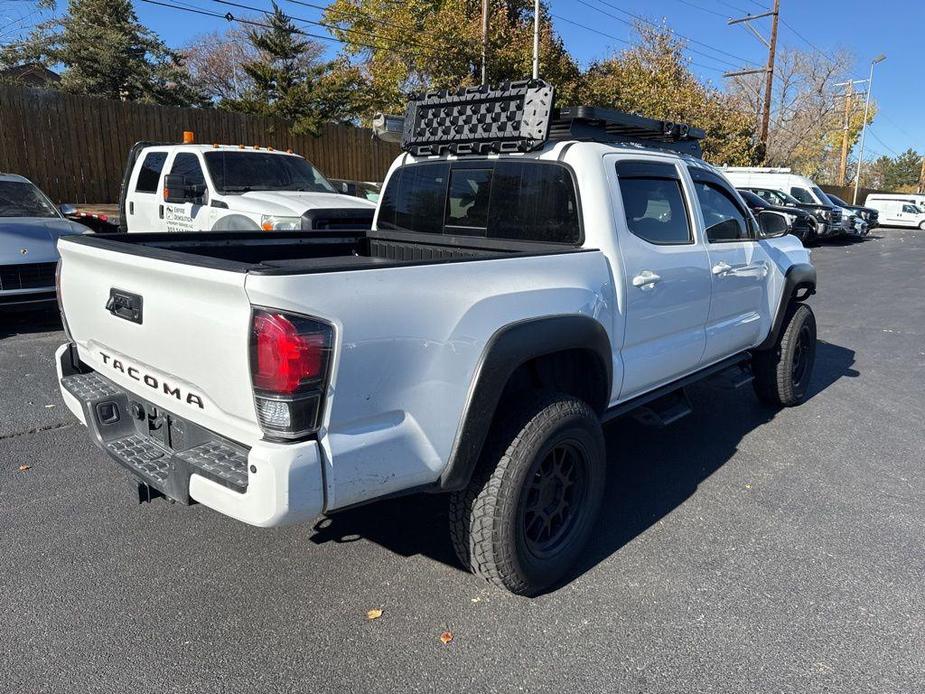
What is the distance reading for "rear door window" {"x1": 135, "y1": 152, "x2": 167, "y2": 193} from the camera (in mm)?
9188

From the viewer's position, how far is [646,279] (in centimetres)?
349

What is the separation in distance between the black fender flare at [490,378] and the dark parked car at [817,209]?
20860mm

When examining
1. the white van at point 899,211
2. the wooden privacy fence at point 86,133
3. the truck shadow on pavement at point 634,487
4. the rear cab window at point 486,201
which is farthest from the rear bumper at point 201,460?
the white van at point 899,211

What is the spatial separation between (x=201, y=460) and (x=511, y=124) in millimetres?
2333

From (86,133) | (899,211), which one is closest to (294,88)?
(86,133)

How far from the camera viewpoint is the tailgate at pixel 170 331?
223 centimetres

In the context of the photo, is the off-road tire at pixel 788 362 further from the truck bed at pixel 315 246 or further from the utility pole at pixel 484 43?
the utility pole at pixel 484 43

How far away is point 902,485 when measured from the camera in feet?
13.6

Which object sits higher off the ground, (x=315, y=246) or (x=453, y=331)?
(x=315, y=246)

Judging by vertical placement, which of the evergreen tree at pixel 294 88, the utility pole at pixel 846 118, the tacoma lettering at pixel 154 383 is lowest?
the tacoma lettering at pixel 154 383

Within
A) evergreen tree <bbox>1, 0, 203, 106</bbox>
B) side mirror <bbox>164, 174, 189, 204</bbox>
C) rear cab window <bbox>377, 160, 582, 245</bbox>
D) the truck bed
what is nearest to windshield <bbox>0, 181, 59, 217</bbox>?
side mirror <bbox>164, 174, 189, 204</bbox>

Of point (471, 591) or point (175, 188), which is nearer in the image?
point (471, 591)

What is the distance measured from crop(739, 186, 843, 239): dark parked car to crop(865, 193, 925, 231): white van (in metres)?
13.9

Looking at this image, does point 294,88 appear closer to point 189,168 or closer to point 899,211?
point 189,168
